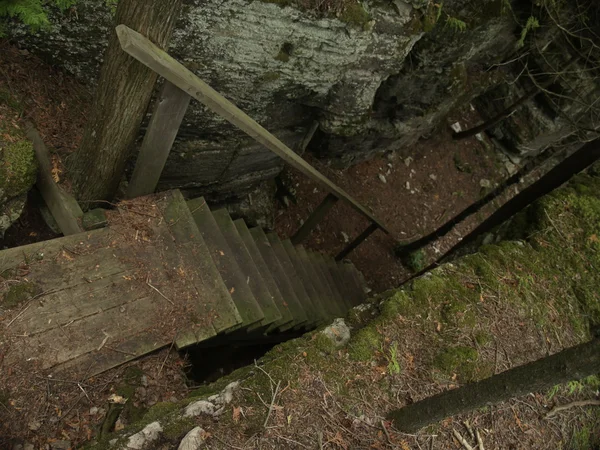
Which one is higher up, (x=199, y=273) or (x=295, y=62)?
(x=295, y=62)

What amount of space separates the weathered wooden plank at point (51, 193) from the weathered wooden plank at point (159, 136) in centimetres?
51

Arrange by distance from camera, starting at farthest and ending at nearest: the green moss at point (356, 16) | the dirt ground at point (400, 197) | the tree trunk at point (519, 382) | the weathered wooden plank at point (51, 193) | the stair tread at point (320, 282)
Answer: the dirt ground at point (400, 197) → the stair tread at point (320, 282) → the green moss at point (356, 16) → the weathered wooden plank at point (51, 193) → the tree trunk at point (519, 382)

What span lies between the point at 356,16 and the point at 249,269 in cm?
292

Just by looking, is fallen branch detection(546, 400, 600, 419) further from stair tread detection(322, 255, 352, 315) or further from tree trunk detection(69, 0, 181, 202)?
tree trunk detection(69, 0, 181, 202)

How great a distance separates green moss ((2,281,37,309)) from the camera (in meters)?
3.00

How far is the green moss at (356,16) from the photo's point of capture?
442 centimetres

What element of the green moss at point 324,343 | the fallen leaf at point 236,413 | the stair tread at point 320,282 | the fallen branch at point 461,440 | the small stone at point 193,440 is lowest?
the stair tread at point 320,282

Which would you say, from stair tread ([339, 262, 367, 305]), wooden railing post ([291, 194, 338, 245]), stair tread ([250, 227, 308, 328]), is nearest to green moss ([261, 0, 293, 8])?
wooden railing post ([291, 194, 338, 245])

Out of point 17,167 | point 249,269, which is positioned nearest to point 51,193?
point 17,167

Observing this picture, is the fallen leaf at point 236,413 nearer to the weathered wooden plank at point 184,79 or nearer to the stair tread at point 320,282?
the weathered wooden plank at point 184,79

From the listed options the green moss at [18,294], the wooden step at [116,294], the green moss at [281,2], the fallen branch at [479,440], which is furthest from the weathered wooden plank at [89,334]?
the green moss at [281,2]

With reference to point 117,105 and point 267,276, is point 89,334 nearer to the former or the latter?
point 117,105

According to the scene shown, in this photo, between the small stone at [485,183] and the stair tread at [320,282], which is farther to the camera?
the small stone at [485,183]

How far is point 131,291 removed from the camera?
3.44 metres
